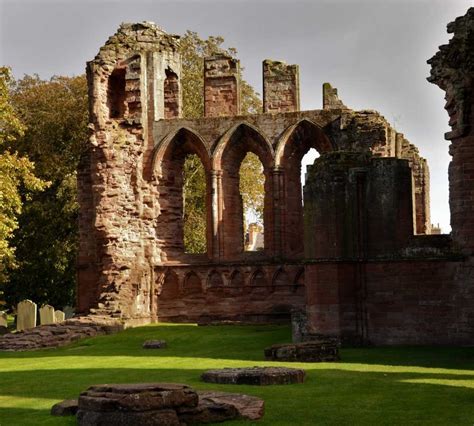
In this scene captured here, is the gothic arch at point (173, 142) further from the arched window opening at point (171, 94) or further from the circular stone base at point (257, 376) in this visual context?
the circular stone base at point (257, 376)

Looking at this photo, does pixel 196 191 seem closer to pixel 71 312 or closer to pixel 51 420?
pixel 71 312

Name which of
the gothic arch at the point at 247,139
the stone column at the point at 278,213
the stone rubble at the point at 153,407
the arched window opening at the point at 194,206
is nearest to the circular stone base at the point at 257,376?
the stone rubble at the point at 153,407

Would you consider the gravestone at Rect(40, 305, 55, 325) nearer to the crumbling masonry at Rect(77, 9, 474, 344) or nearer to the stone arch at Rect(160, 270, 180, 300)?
the crumbling masonry at Rect(77, 9, 474, 344)

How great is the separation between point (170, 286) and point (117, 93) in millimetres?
6149

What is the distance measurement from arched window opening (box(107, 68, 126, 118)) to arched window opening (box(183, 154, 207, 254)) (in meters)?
8.51

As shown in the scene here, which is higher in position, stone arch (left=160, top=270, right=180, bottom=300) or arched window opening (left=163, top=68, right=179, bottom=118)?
arched window opening (left=163, top=68, right=179, bottom=118)

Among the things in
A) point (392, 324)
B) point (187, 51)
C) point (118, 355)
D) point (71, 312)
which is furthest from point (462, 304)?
point (187, 51)

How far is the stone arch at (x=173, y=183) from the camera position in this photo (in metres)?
28.9

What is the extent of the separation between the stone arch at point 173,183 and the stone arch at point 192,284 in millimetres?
634

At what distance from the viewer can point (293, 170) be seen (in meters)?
28.5

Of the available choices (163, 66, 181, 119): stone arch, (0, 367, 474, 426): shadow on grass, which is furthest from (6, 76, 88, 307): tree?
(0, 367, 474, 426): shadow on grass

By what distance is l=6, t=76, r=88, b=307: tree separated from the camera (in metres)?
Result: 36.2

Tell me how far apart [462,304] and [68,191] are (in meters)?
20.8

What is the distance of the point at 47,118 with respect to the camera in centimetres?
3741
